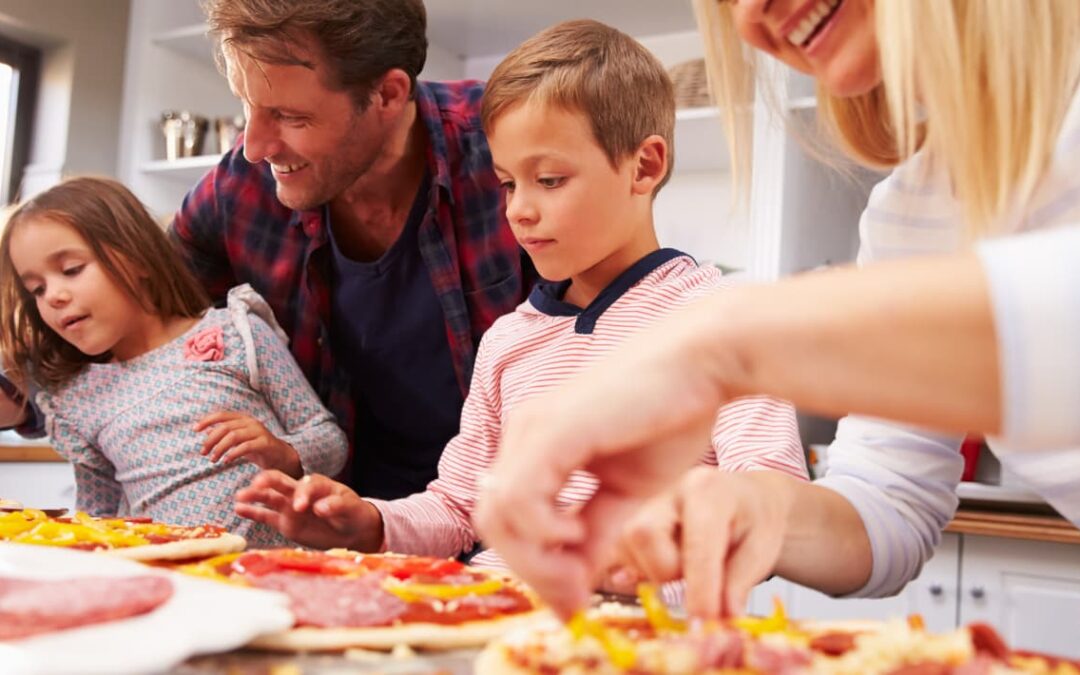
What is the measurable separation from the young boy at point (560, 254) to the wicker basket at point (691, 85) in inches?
49.9

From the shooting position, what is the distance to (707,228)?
2945 millimetres

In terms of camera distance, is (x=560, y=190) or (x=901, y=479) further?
(x=560, y=190)

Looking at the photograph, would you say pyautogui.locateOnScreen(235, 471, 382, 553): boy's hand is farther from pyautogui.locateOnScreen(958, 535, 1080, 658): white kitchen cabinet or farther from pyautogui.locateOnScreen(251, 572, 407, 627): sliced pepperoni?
pyautogui.locateOnScreen(958, 535, 1080, 658): white kitchen cabinet

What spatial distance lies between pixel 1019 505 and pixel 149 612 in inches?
78.9

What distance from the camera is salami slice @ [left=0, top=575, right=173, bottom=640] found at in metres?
0.69

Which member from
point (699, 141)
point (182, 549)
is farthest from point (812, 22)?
point (699, 141)

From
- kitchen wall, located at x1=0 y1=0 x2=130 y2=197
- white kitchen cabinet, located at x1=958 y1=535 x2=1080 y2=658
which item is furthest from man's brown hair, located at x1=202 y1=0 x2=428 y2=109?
kitchen wall, located at x1=0 y1=0 x2=130 y2=197

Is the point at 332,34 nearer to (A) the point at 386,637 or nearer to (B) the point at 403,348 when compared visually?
(B) the point at 403,348

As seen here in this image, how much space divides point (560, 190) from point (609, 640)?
0.75m

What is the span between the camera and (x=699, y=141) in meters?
2.74

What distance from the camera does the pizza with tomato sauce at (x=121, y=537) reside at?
3.61ft

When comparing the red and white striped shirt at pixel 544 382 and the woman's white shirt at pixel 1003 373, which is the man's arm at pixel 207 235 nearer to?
the red and white striped shirt at pixel 544 382

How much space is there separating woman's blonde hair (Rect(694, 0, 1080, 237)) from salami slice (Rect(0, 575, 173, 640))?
0.60 meters

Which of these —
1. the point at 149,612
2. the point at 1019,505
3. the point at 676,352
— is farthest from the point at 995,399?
the point at 1019,505
